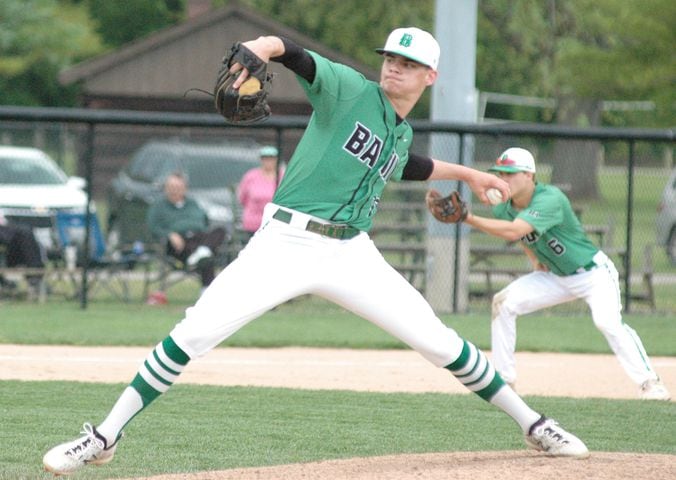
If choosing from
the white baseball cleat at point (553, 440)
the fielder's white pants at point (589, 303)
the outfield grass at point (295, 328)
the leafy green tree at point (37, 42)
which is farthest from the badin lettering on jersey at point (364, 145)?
the leafy green tree at point (37, 42)

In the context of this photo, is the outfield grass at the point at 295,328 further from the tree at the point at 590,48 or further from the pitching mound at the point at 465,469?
the tree at the point at 590,48

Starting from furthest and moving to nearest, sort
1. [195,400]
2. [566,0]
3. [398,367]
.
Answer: [566,0] → [398,367] → [195,400]

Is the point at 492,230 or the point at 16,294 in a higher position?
the point at 492,230

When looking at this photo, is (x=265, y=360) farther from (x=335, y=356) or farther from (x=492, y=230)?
(x=492, y=230)

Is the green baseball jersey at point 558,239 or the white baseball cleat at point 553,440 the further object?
the green baseball jersey at point 558,239

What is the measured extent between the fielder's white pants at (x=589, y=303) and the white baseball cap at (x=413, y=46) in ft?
11.9

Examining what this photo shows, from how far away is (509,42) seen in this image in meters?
32.0

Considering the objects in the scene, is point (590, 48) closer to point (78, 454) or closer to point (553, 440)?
point (553, 440)

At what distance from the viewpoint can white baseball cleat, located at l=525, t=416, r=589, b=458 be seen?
6203 millimetres

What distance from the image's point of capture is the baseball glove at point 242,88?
5.22 metres

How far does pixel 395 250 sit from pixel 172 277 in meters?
3.06

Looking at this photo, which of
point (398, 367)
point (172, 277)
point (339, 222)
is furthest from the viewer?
point (172, 277)

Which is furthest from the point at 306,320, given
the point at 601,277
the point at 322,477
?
the point at 322,477

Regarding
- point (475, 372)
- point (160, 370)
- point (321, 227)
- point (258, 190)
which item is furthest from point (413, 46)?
point (258, 190)
